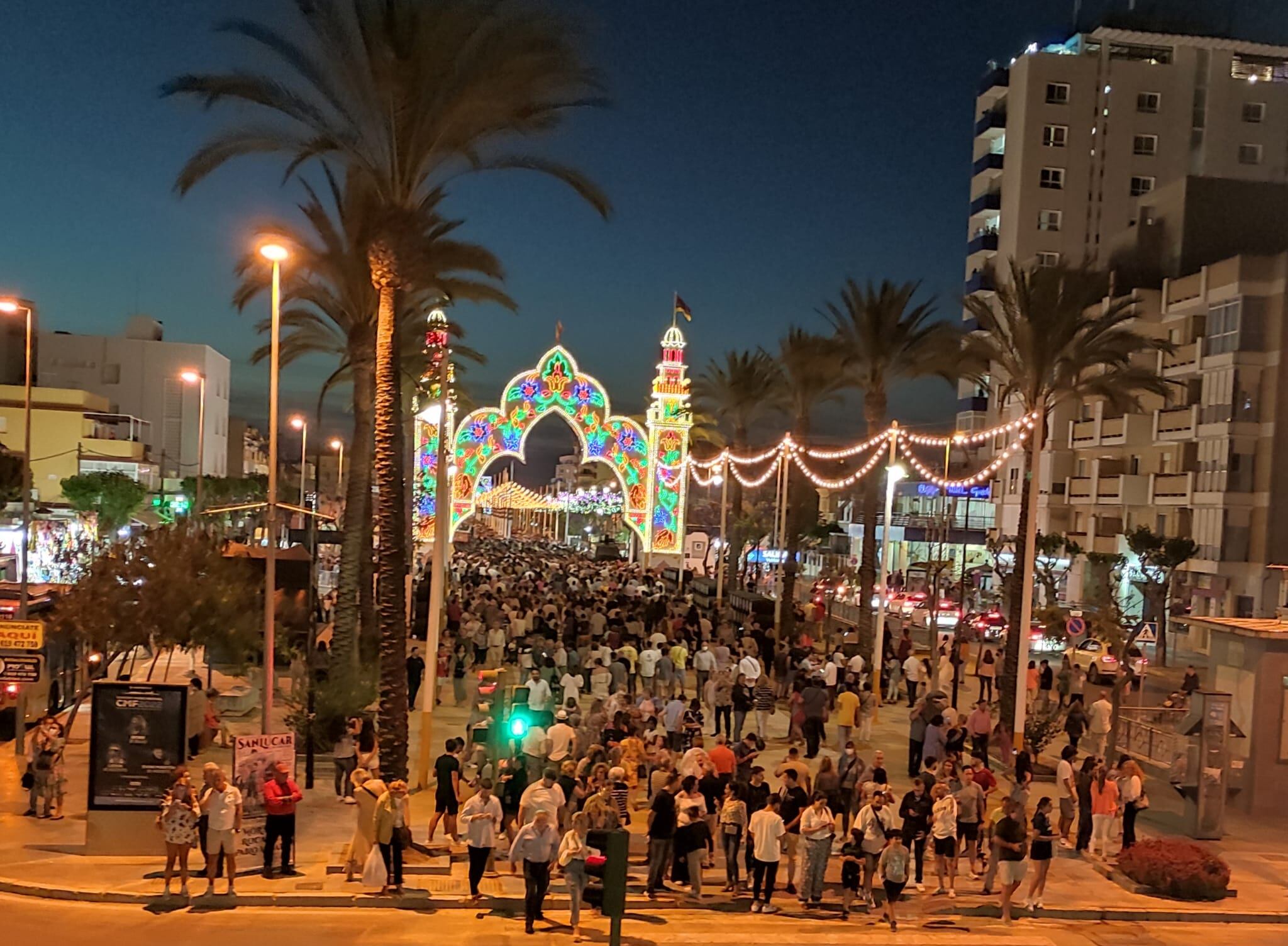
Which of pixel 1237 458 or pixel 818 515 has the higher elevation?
pixel 1237 458

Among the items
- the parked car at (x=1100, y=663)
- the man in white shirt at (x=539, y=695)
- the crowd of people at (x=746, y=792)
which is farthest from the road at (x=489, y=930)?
the parked car at (x=1100, y=663)

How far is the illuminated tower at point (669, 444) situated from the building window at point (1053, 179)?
2543 cm

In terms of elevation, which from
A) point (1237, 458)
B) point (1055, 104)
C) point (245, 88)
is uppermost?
point (1055, 104)

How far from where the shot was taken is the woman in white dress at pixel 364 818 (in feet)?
36.6

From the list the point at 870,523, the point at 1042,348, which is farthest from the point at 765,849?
the point at 870,523

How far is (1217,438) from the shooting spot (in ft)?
126

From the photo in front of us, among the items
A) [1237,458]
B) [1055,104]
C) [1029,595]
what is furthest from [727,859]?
[1055,104]

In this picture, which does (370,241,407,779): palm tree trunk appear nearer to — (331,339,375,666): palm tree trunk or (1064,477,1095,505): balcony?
(331,339,375,666): palm tree trunk

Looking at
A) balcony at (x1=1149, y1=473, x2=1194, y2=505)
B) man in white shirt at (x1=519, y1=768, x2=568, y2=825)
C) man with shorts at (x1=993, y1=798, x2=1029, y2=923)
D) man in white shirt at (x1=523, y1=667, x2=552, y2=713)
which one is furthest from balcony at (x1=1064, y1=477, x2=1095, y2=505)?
man in white shirt at (x1=519, y1=768, x2=568, y2=825)

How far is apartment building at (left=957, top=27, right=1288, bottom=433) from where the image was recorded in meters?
57.9

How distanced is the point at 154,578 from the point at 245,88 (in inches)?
297

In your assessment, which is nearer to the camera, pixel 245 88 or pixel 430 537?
pixel 245 88

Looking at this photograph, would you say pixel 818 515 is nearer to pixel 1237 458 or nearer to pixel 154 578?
pixel 1237 458

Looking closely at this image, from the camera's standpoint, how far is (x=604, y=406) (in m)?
46.0
